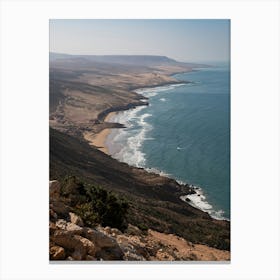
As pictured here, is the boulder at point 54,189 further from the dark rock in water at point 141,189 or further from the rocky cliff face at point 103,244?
the dark rock in water at point 141,189

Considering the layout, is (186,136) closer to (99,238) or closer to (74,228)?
(99,238)

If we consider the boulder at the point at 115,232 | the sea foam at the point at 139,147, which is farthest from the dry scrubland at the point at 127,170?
the sea foam at the point at 139,147

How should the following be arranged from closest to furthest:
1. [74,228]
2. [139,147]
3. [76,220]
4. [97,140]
A: [74,228] → [76,220] → [97,140] → [139,147]

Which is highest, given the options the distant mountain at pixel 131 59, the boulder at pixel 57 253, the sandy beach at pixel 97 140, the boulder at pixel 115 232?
the distant mountain at pixel 131 59
